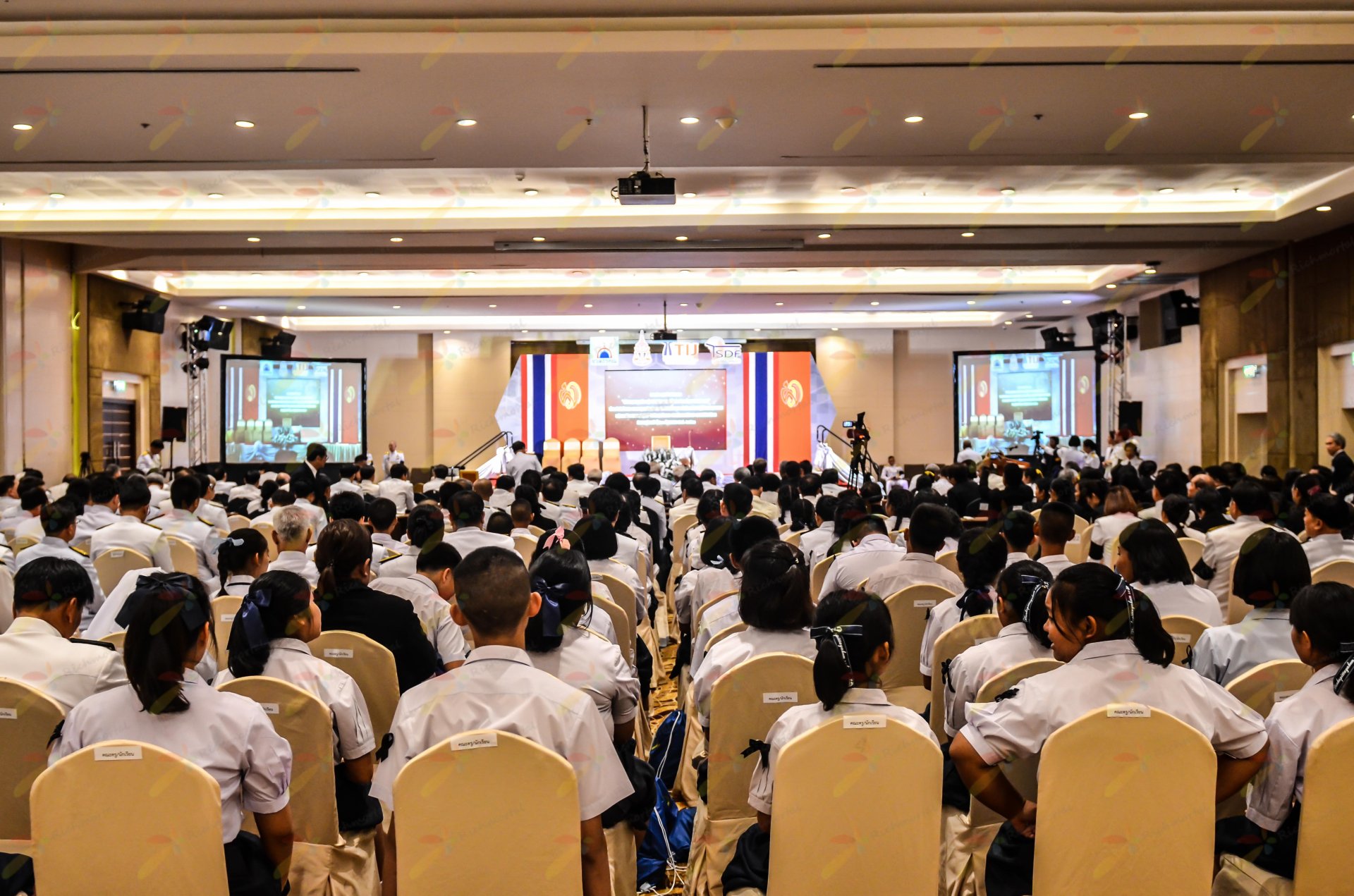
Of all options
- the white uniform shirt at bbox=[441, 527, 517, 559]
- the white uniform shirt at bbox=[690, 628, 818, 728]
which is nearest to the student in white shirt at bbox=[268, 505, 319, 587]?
the white uniform shirt at bbox=[441, 527, 517, 559]

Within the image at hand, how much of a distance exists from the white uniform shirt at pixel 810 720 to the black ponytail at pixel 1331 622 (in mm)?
941

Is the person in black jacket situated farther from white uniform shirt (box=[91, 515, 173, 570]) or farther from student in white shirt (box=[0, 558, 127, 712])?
white uniform shirt (box=[91, 515, 173, 570])

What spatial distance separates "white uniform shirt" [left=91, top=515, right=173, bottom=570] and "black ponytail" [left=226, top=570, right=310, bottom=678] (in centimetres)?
346

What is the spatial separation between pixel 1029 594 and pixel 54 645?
2844 millimetres

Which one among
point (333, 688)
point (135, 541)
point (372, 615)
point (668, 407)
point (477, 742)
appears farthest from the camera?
point (668, 407)

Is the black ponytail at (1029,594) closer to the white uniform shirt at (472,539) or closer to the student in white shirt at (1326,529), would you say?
the student in white shirt at (1326,529)

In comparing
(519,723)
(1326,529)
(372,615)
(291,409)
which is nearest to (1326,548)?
(1326,529)

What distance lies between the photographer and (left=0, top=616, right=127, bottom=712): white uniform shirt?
303 cm

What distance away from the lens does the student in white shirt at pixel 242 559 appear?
3.99 m

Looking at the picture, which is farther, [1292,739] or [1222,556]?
[1222,556]

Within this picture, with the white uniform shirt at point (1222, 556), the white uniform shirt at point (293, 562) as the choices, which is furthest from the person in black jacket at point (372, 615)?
the white uniform shirt at point (1222, 556)

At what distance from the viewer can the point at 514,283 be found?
16453 millimetres

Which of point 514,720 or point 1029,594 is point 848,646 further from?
point 1029,594

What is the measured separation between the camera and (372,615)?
3.58m
